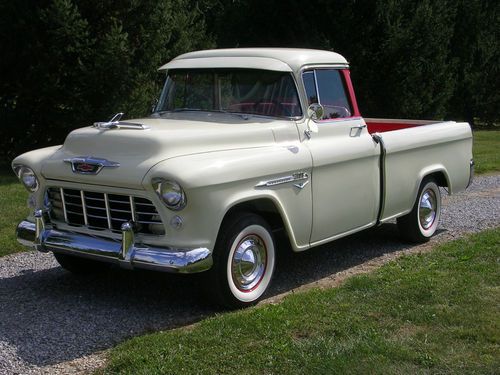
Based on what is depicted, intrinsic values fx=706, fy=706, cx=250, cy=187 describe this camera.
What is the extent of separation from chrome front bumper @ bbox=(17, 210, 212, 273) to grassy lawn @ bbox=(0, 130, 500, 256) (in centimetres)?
173

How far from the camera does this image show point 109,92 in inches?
A: 441

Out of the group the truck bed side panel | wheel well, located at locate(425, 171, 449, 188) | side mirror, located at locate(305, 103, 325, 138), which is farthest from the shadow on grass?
side mirror, located at locate(305, 103, 325, 138)

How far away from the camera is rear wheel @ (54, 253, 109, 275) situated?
5879mm

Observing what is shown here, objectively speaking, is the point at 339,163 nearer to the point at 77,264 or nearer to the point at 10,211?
the point at 77,264

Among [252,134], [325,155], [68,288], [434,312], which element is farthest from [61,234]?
[434,312]

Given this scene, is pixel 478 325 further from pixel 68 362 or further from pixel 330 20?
pixel 330 20

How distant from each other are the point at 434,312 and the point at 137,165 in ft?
7.43

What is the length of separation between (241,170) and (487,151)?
1138cm

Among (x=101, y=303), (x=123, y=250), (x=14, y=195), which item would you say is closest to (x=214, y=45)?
(x=14, y=195)

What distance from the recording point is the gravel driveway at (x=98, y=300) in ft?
14.2

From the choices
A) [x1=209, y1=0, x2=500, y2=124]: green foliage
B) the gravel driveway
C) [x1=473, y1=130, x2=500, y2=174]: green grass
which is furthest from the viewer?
[x1=209, y1=0, x2=500, y2=124]: green foliage

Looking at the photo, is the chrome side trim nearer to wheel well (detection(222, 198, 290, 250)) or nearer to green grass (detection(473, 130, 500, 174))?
wheel well (detection(222, 198, 290, 250))

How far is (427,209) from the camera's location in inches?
287

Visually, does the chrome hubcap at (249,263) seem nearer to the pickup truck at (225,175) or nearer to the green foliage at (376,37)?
the pickup truck at (225,175)
